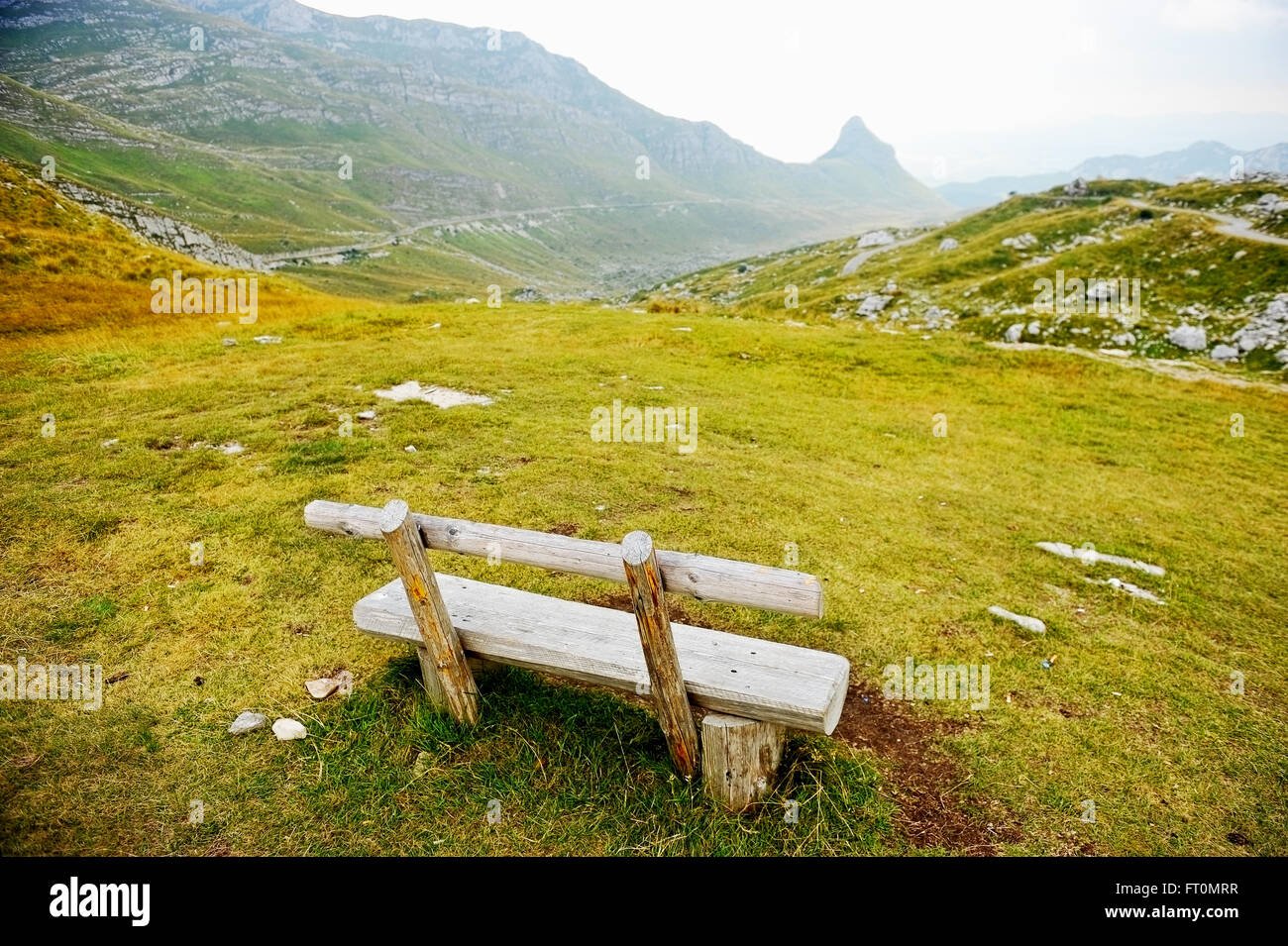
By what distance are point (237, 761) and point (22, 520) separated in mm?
7230

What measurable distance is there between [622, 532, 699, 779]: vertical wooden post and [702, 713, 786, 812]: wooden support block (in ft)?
0.53

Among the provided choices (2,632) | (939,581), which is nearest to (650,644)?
(939,581)

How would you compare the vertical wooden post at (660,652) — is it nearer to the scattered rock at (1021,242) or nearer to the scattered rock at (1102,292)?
the scattered rock at (1102,292)

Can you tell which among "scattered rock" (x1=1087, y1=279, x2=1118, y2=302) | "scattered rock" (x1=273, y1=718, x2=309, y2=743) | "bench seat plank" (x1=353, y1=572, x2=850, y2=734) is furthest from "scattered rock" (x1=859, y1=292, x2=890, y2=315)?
"scattered rock" (x1=273, y1=718, x2=309, y2=743)

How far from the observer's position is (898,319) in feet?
156

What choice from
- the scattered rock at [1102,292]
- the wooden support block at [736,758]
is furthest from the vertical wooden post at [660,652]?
the scattered rock at [1102,292]

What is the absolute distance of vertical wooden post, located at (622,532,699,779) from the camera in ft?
14.6

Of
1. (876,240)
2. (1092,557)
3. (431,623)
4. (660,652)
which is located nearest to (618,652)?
(660,652)

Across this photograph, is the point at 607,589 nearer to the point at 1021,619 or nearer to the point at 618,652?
the point at 618,652

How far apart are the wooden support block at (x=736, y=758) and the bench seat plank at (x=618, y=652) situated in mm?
132

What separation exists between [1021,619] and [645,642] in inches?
259

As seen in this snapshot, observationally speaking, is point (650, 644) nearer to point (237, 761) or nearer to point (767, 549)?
point (237, 761)

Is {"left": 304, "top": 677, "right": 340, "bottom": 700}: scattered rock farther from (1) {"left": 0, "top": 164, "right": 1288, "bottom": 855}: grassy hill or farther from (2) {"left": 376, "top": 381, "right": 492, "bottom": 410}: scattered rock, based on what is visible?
(2) {"left": 376, "top": 381, "right": 492, "bottom": 410}: scattered rock

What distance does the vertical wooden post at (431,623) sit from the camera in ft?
16.9
